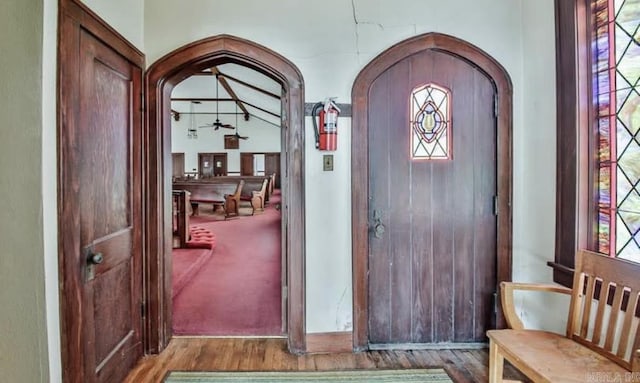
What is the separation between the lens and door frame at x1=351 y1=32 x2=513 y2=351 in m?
2.49

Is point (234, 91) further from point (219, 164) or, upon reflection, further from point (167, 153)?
point (167, 153)

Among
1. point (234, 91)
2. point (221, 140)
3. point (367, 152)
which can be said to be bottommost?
point (367, 152)

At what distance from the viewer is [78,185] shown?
5.67ft

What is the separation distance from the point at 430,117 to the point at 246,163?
42.3 feet

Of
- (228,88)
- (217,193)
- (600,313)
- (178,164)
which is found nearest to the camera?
(600,313)

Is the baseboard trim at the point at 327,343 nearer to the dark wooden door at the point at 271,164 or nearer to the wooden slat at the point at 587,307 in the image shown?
the wooden slat at the point at 587,307

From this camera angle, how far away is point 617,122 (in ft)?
6.18

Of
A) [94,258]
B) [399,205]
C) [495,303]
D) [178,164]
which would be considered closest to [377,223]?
[399,205]

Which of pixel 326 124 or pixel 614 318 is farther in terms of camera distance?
pixel 326 124

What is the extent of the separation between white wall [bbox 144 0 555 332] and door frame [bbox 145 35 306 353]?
0.06 metres

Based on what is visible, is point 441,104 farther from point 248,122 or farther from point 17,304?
point 248,122

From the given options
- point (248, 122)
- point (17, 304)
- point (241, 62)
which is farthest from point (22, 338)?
point (248, 122)

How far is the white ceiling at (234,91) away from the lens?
305 inches

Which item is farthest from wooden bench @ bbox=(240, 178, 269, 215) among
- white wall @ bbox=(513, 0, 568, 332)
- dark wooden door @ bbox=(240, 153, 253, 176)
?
white wall @ bbox=(513, 0, 568, 332)
